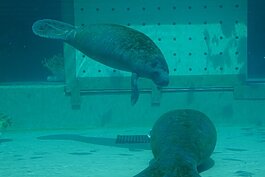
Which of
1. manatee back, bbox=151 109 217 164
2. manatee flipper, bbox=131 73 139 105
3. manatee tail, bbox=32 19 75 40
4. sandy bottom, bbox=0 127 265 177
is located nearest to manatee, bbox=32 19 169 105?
manatee flipper, bbox=131 73 139 105

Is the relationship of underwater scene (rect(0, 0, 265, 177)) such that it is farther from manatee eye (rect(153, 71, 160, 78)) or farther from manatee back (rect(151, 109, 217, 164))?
manatee eye (rect(153, 71, 160, 78))

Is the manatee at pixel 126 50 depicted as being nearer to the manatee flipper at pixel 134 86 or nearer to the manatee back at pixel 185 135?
the manatee flipper at pixel 134 86

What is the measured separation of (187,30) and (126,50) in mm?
3895

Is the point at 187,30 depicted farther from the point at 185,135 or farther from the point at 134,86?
the point at 185,135

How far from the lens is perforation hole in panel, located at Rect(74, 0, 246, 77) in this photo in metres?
9.45

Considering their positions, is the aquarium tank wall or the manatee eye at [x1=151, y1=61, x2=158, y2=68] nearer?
the manatee eye at [x1=151, y1=61, x2=158, y2=68]

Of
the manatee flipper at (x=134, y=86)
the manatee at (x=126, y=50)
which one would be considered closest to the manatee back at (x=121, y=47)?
the manatee at (x=126, y=50)

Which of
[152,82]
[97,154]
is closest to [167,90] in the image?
[152,82]

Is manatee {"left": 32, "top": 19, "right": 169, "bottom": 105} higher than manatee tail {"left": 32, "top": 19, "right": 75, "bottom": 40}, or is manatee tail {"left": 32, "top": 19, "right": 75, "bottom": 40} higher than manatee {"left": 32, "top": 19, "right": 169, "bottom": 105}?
manatee tail {"left": 32, "top": 19, "right": 75, "bottom": 40}

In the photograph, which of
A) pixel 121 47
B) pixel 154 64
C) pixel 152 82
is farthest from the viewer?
pixel 152 82

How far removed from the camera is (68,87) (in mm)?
9469

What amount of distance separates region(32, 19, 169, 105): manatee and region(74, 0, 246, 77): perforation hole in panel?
307cm

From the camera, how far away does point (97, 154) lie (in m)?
6.76

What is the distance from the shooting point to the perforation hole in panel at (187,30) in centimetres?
945
